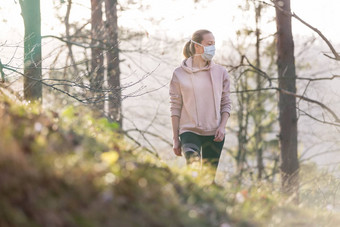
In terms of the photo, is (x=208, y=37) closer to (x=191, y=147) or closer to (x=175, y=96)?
(x=175, y=96)

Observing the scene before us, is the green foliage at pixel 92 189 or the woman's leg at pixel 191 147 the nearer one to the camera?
the green foliage at pixel 92 189

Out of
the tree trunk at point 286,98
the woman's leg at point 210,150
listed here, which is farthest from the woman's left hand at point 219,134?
the tree trunk at point 286,98

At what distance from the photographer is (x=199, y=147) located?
630 centimetres

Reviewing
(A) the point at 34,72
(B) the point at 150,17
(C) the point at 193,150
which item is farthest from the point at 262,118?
(C) the point at 193,150

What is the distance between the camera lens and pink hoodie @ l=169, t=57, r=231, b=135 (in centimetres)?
631

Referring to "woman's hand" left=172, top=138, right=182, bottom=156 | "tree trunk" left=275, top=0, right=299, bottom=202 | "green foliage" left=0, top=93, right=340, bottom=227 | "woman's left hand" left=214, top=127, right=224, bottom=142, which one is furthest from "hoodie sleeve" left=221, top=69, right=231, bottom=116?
"tree trunk" left=275, top=0, right=299, bottom=202

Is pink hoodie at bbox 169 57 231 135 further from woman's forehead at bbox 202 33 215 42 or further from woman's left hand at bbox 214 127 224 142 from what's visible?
woman's forehead at bbox 202 33 215 42

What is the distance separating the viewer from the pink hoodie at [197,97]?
6.31 metres

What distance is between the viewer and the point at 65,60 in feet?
62.8

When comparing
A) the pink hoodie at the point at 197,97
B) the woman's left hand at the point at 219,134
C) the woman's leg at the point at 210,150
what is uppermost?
the pink hoodie at the point at 197,97

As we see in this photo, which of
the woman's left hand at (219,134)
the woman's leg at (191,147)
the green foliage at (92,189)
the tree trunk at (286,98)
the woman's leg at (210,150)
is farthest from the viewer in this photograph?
the tree trunk at (286,98)

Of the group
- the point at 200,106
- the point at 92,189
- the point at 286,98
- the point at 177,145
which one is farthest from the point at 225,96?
the point at 286,98

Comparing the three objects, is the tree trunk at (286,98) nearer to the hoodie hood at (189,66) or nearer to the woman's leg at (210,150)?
the hoodie hood at (189,66)

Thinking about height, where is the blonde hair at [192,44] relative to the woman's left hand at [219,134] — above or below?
above
